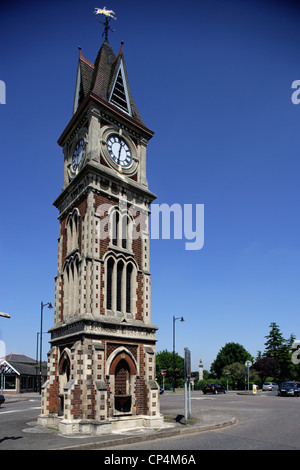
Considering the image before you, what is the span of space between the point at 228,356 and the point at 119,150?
8267cm

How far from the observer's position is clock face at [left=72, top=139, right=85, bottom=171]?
68.3 feet

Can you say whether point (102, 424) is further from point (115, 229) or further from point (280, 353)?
point (280, 353)

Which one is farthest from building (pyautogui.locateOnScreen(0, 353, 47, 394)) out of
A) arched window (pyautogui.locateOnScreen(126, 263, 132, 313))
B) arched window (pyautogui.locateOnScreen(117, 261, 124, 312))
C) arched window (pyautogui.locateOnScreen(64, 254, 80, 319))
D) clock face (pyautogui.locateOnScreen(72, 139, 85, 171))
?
arched window (pyautogui.locateOnScreen(117, 261, 124, 312))

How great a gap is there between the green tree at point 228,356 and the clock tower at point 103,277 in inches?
3167

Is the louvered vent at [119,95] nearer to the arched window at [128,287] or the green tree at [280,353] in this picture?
the arched window at [128,287]

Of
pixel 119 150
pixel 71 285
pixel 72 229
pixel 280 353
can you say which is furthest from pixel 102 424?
pixel 280 353

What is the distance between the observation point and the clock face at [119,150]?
2037cm

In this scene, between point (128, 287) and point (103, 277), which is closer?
point (103, 277)

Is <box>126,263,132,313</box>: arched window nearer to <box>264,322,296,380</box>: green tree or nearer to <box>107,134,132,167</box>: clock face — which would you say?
<box>107,134,132,167</box>: clock face

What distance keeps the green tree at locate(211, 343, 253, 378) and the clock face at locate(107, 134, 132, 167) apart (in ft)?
269

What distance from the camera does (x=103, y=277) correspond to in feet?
58.2
